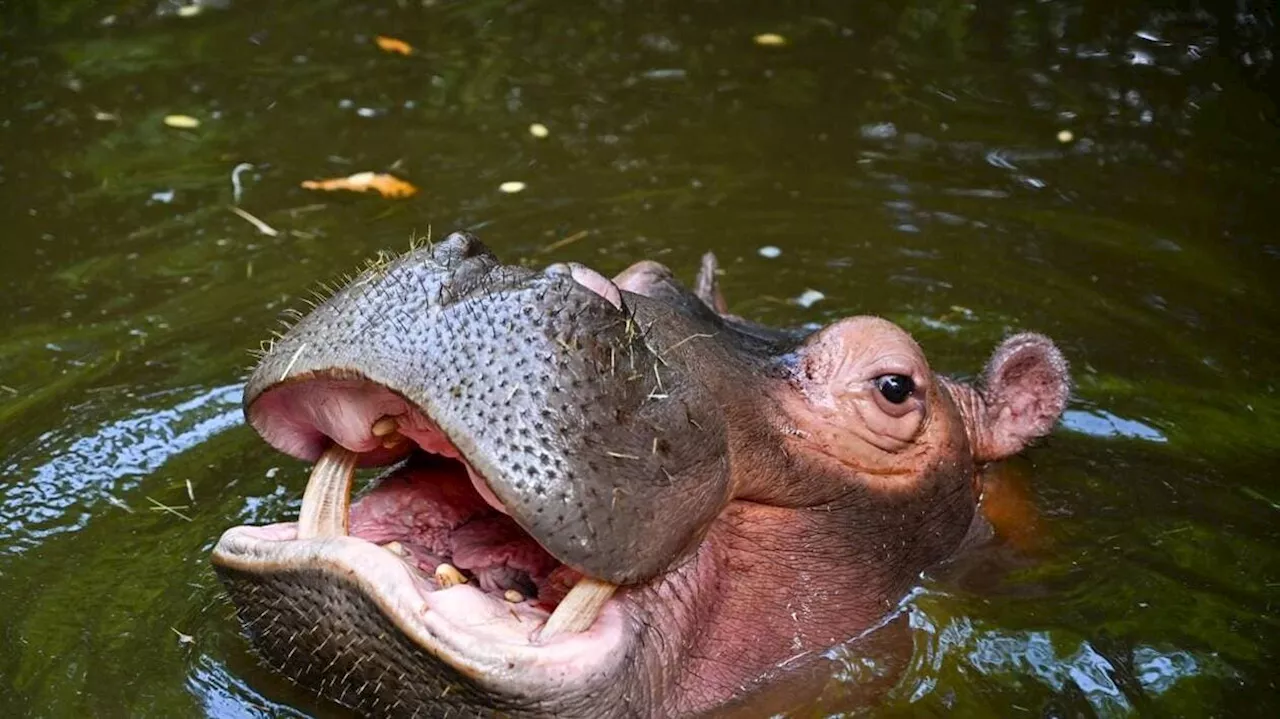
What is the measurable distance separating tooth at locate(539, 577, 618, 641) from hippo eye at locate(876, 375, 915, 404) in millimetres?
1097

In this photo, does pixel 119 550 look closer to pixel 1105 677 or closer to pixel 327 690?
pixel 327 690

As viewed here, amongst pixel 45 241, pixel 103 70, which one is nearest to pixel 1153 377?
pixel 45 241

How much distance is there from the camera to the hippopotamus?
3098 mm

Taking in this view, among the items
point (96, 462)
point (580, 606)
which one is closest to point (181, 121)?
point (96, 462)

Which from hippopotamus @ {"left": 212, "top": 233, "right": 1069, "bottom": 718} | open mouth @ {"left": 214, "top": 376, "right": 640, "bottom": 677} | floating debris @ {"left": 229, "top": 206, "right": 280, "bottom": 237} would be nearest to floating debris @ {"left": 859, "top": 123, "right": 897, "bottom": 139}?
floating debris @ {"left": 229, "top": 206, "right": 280, "bottom": 237}

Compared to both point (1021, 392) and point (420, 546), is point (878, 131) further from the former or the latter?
point (420, 546)

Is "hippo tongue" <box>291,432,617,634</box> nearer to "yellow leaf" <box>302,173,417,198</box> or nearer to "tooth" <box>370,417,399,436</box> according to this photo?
"tooth" <box>370,417,399,436</box>

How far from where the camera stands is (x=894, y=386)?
404 centimetres

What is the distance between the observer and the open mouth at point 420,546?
3.11 m

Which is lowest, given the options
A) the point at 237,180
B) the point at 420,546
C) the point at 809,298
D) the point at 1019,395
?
the point at 237,180

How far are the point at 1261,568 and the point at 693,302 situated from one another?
190 cm

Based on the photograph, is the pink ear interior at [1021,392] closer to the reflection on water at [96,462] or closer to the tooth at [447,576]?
the tooth at [447,576]

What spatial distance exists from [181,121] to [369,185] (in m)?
1.30

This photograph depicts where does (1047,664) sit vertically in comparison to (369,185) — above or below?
above
